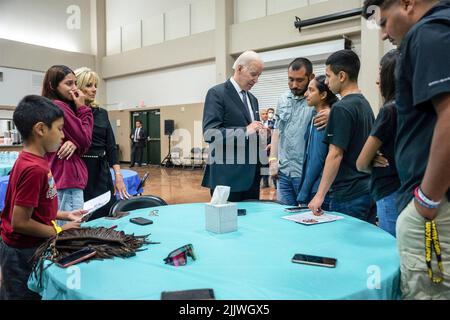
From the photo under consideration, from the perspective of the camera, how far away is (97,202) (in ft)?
Answer: 7.61

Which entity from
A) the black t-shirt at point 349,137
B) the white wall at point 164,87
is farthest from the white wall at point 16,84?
the black t-shirt at point 349,137

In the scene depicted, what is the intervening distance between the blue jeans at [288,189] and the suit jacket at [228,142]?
1.11 ft

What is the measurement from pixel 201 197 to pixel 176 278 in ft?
15.9

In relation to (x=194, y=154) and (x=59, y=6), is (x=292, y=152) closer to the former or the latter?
(x=194, y=154)

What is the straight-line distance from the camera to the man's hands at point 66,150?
2006 mm

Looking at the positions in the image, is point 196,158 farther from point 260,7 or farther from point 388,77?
point 388,77

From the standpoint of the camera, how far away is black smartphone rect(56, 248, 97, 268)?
107 centimetres

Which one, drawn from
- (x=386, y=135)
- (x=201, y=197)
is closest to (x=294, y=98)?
(x=386, y=135)

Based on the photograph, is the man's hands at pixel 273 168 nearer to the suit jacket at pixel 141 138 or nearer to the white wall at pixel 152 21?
the white wall at pixel 152 21

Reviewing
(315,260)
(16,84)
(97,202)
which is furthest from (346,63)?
(16,84)

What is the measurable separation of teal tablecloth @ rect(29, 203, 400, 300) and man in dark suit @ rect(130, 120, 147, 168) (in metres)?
10.7

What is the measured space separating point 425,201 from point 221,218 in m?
0.77

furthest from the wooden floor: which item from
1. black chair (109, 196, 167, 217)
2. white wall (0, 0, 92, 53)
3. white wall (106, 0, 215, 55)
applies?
white wall (0, 0, 92, 53)

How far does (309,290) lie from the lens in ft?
2.94
